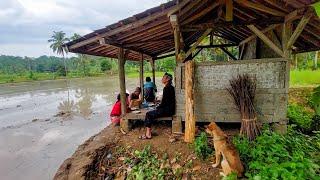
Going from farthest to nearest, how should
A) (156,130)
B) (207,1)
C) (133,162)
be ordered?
(156,130) < (207,1) < (133,162)

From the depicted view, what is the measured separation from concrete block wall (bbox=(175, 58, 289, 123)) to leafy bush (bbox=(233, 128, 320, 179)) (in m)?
0.71

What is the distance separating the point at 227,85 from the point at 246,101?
644 mm

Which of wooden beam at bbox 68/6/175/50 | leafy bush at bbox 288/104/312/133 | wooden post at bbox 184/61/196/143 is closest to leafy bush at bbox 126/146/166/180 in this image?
wooden post at bbox 184/61/196/143

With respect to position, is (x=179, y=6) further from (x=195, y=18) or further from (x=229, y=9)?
(x=229, y=9)

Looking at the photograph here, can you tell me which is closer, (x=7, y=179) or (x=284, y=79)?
(x=284, y=79)

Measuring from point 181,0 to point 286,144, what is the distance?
139 inches

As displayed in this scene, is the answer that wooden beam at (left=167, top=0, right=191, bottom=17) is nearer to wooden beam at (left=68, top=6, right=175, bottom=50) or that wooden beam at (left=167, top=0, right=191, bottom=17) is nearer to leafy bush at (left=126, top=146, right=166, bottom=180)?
wooden beam at (left=68, top=6, right=175, bottom=50)

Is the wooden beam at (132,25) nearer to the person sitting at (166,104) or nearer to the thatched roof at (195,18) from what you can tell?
the thatched roof at (195,18)

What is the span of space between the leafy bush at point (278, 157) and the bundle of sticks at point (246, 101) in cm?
20

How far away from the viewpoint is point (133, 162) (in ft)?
19.1

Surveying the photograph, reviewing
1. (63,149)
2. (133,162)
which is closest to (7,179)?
(63,149)

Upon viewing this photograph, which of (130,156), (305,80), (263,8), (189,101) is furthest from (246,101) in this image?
(305,80)

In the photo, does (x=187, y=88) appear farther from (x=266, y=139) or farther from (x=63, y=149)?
(x=63, y=149)

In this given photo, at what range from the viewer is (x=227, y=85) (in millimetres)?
6207
